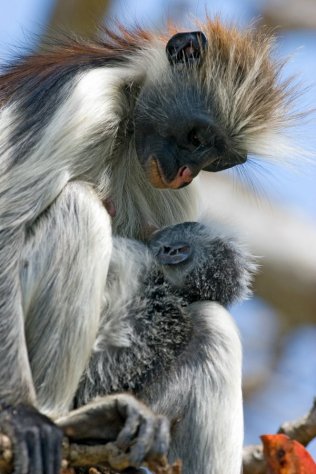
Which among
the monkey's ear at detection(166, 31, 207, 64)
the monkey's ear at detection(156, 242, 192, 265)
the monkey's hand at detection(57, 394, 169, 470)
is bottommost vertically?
the monkey's hand at detection(57, 394, 169, 470)

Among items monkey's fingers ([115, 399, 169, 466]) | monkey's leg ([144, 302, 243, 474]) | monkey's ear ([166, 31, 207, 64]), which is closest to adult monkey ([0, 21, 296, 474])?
monkey's ear ([166, 31, 207, 64])

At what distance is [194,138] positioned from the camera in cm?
604

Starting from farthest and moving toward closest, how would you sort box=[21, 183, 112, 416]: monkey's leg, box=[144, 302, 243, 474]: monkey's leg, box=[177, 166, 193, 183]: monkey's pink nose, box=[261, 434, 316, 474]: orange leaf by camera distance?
1. box=[177, 166, 193, 183]: monkey's pink nose
2. box=[144, 302, 243, 474]: monkey's leg
3. box=[21, 183, 112, 416]: monkey's leg
4. box=[261, 434, 316, 474]: orange leaf

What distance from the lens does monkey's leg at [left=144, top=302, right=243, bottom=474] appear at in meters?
5.52

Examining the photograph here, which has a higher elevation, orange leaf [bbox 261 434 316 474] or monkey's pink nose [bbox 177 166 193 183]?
monkey's pink nose [bbox 177 166 193 183]

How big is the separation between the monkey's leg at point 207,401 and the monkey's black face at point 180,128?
2.80 feet

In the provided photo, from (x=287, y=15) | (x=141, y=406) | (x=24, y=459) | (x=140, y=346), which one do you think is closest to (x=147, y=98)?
(x=140, y=346)

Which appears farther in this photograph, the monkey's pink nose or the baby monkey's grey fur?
the monkey's pink nose

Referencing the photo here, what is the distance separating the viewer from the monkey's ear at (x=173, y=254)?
6.06 meters

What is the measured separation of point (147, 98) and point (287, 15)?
547 cm

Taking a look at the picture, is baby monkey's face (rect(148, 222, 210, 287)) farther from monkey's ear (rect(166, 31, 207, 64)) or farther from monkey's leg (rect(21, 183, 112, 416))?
monkey's ear (rect(166, 31, 207, 64))

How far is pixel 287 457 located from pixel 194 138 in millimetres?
1892

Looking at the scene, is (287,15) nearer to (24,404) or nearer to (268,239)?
(268,239)

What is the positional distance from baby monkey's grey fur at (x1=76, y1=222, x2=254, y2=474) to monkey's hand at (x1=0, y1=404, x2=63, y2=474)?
1.85 ft
